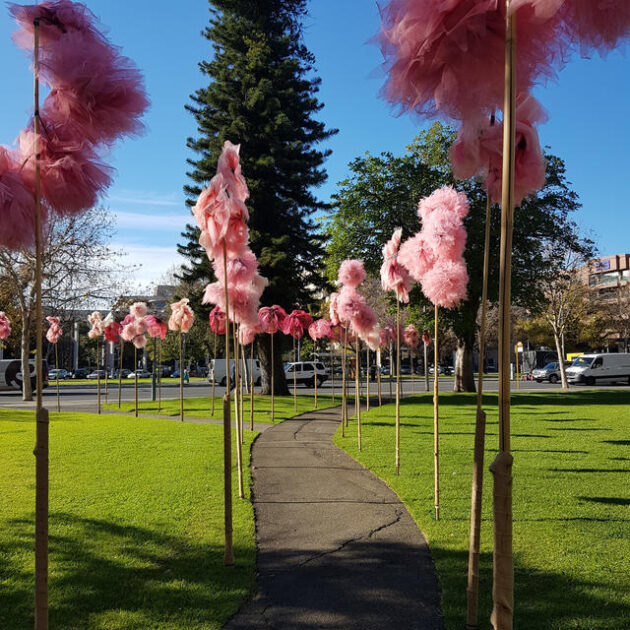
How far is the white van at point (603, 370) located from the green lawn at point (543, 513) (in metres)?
24.6

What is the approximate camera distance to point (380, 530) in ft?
16.7

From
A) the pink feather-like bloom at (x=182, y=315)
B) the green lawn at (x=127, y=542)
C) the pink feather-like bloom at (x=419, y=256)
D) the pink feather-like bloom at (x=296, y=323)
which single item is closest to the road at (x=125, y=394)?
the pink feather-like bloom at (x=182, y=315)

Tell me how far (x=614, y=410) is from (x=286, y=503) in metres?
13.9

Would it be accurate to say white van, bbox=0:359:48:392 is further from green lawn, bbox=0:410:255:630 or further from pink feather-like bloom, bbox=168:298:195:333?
green lawn, bbox=0:410:255:630

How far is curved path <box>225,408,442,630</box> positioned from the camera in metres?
3.43

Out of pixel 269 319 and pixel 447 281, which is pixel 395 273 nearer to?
pixel 447 281

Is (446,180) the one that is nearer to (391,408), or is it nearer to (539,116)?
(391,408)

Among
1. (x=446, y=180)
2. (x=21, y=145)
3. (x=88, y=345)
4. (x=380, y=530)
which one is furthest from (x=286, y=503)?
(x=88, y=345)

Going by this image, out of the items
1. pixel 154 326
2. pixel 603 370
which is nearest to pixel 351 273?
pixel 154 326

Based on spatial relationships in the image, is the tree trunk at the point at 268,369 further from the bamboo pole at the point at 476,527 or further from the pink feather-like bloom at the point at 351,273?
the bamboo pole at the point at 476,527

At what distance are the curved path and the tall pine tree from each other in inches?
596

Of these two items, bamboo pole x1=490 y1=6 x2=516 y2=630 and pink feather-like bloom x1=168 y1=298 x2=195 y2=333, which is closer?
bamboo pole x1=490 y1=6 x2=516 y2=630

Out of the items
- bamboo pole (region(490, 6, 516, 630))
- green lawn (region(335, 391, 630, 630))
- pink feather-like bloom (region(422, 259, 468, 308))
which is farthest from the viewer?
pink feather-like bloom (region(422, 259, 468, 308))

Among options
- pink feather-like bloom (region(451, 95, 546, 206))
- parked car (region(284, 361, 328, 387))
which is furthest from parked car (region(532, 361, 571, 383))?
pink feather-like bloom (region(451, 95, 546, 206))
